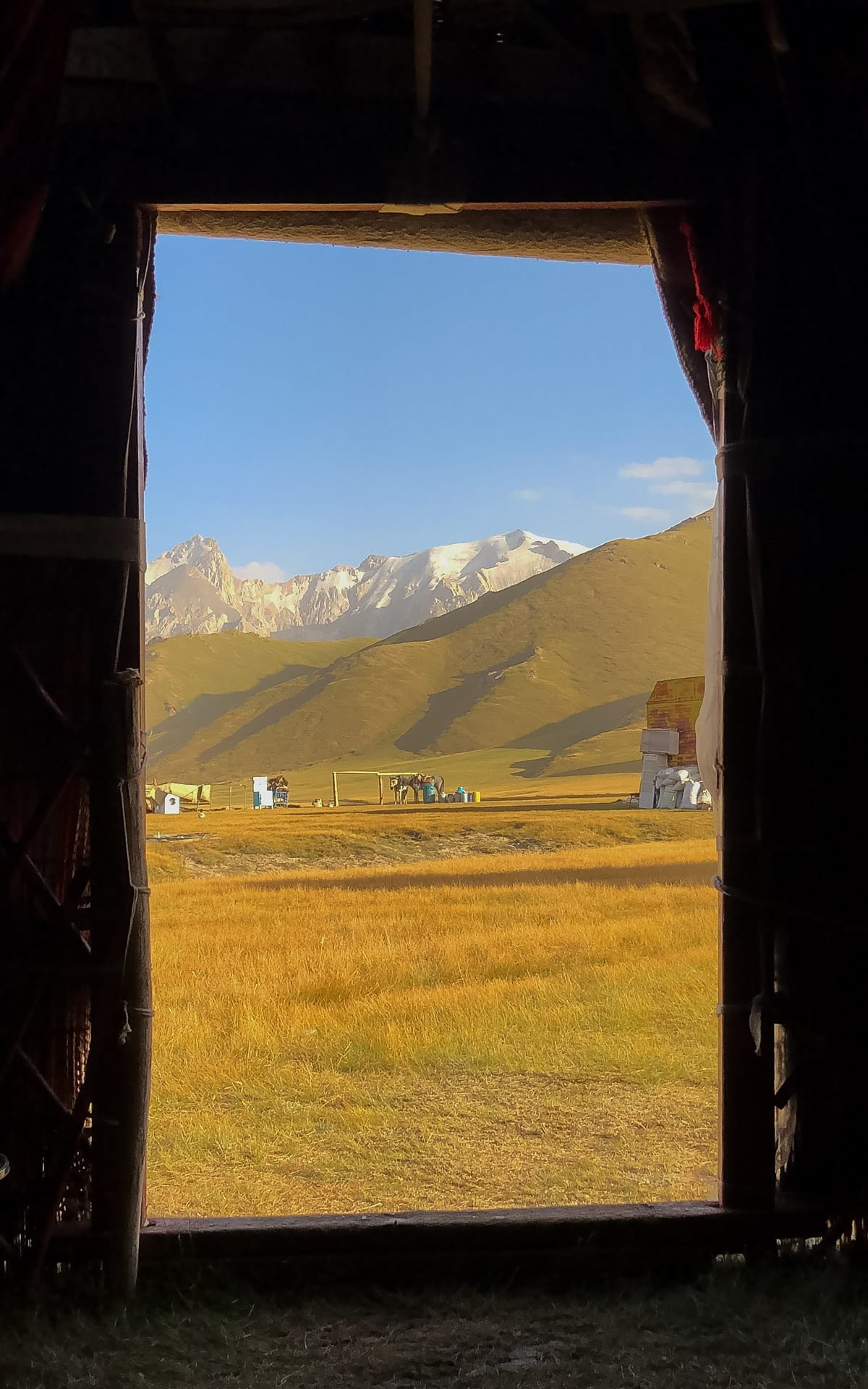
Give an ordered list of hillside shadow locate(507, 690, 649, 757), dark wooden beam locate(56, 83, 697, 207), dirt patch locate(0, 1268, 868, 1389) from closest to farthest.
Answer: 1. dirt patch locate(0, 1268, 868, 1389)
2. dark wooden beam locate(56, 83, 697, 207)
3. hillside shadow locate(507, 690, 649, 757)

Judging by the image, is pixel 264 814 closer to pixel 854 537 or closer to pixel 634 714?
pixel 854 537

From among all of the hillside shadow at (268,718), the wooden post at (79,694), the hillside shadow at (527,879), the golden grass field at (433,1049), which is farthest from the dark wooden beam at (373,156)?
the hillside shadow at (268,718)

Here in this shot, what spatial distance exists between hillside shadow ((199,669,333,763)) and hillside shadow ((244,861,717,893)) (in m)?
132

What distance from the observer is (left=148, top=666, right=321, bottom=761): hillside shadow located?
168250 mm

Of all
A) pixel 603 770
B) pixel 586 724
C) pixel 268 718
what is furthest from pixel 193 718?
pixel 603 770

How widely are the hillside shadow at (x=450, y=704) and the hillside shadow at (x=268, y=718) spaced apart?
76.1 ft

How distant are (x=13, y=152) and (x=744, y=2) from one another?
6.80 feet

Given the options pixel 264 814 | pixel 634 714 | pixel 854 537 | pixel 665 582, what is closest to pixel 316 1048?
pixel 854 537

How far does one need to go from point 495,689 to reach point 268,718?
3897 centimetres

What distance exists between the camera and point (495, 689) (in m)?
146

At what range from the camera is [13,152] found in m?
2.61

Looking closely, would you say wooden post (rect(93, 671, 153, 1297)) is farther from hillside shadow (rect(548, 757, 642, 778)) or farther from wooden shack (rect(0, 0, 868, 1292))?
hillside shadow (rect(548, 757, 642, 778))

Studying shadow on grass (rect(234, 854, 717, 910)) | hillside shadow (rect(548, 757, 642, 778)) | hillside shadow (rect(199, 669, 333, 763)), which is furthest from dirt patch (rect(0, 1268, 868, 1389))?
hillside shadow (rect(199, 669, 333, 763))

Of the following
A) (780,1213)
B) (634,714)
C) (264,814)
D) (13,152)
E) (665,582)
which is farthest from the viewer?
(665,582)
